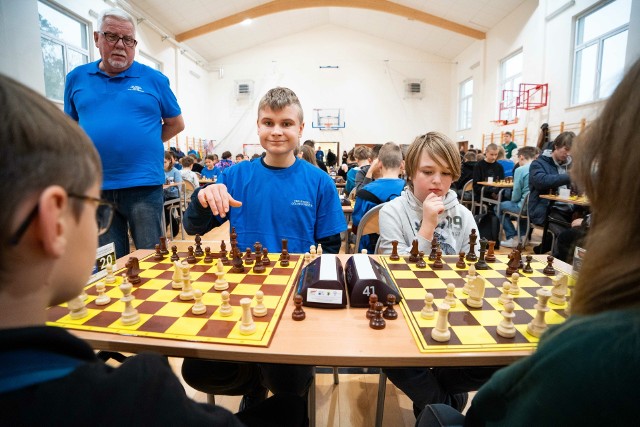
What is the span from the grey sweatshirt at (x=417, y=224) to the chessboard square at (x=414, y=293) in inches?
26.5

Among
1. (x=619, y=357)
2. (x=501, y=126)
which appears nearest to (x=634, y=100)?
(x=619, y=357)

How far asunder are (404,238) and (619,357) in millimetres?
1532

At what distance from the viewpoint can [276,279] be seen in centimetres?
134

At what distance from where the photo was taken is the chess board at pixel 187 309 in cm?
94

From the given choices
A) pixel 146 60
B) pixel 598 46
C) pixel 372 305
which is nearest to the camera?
pixel 372 305

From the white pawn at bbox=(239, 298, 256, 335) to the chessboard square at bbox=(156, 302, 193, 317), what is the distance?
0.22 metres

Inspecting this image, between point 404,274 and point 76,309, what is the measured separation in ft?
3.68

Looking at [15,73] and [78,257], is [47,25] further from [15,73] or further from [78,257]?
[78,257]

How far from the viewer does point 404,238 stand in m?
1.99

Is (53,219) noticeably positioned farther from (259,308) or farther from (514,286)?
(514,286)

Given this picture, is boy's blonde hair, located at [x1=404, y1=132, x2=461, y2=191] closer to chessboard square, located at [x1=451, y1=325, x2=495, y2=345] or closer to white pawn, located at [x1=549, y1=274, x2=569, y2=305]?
white pawn, located at [x1=549, y1=274, x2=569, y2=305]

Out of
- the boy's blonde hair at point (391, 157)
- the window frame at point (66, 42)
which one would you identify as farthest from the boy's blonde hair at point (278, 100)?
the window frame at point (66, 42)

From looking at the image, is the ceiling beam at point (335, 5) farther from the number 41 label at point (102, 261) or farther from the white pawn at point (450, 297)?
the white pawn at point (450, 297)

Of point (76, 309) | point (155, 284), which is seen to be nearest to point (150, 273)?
point (155, 284)
